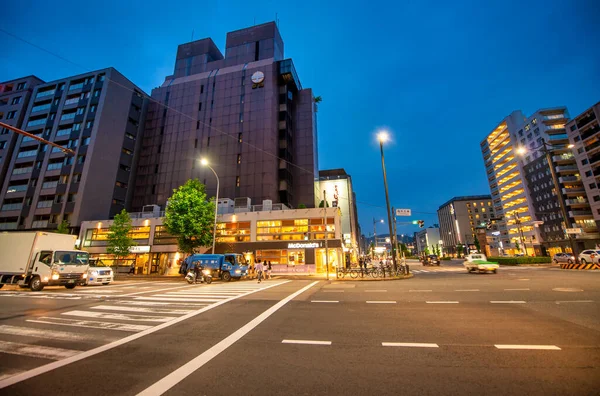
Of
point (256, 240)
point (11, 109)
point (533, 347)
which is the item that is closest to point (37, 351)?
point (533, 347)

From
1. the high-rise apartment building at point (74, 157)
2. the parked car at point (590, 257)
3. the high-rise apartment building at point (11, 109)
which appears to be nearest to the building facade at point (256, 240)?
the high-rise apartment building at point (74, 157)

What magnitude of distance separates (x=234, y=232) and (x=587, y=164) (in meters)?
75.5

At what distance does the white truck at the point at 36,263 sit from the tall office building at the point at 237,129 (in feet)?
102

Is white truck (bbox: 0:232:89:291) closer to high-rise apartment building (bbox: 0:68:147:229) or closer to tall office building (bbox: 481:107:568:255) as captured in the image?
high-rise apartment building (bbox: 0:68:147:229)

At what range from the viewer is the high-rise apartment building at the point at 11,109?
50.6 metres

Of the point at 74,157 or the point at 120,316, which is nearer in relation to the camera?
the point at 120,316

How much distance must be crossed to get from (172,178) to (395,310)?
176 ft

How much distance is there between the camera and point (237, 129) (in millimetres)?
51219

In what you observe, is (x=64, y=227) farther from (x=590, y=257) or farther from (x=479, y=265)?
(x=590, y=257)

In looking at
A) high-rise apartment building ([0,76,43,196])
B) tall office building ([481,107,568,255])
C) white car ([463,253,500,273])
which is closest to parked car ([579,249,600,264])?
white car ([463,253,500,273])

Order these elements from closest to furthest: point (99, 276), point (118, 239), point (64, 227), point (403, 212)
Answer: point (99, 276) < point (403, 212) < point (118, 239) < point (64, 227)

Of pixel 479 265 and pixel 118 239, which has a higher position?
pixel 118 239

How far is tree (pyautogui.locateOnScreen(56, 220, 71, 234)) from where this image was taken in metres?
39.9

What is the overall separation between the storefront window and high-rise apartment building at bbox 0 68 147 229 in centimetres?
2628
